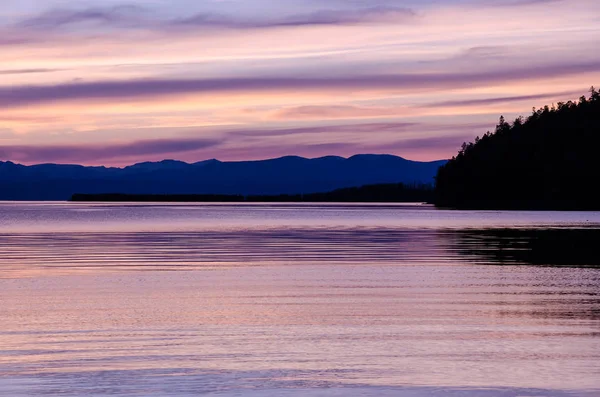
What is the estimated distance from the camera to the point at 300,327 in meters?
23.1

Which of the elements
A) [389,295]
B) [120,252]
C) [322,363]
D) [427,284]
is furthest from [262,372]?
[120,252]

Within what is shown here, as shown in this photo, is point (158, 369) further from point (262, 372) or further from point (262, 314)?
point (262, 314)

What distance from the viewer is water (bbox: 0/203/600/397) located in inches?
668

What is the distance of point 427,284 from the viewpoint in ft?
109

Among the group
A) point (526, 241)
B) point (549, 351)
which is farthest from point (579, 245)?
point (549, 351)

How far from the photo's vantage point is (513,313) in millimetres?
25703

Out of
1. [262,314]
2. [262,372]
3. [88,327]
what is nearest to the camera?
[262,372]

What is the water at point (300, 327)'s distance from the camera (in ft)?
55.7

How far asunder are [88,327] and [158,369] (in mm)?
5585

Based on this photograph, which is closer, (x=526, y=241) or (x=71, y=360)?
(x=71, y=360)

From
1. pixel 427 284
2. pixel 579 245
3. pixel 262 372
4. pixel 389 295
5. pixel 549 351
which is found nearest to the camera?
pixel 262 372

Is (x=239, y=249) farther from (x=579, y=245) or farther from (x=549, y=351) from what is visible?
(x=549, y=351)

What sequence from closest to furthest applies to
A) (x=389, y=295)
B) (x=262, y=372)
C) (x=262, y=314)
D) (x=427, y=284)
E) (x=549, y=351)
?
(x=262, y=372), (x=549, y=351), (x=262, y=314), (x=389, y=295), (x=427, y=284)

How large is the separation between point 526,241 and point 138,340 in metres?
45.1
